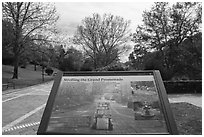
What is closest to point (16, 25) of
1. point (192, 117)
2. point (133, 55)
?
point (133, 55)

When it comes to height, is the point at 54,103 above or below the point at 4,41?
below

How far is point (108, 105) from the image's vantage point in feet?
11.6

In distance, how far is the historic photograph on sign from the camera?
127 inches

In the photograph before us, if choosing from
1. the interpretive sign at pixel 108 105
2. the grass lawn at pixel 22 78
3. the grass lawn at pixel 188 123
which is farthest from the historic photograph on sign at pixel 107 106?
the grass lawn at pixel 22 78

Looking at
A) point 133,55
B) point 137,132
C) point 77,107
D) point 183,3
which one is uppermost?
point 183,3

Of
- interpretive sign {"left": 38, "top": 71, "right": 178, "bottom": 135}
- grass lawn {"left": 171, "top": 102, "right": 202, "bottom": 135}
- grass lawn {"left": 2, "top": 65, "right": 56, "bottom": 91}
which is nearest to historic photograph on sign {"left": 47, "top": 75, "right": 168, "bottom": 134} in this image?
interpretive sign {"left": 38, "top": 71, "right": 178, "bottom": 135}

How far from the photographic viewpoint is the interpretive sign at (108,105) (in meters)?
3.22

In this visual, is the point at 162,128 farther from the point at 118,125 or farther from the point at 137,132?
the point at 118,125

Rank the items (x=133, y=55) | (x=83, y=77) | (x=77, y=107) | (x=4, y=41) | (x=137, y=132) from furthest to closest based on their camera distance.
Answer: (x=133, y=55), (x=4, y=41), (x=83, y=77), (x=77, y=107), (x=137, y=132)

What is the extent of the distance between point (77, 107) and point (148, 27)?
21.0 meters

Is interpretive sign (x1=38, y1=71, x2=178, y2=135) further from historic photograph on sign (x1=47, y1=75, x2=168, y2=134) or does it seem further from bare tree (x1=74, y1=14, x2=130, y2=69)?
bare tree (x1=74, y1=14, x2=130, y2=69)

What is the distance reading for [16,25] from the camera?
24.2 metres

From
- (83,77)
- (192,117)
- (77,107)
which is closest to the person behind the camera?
(77,107)

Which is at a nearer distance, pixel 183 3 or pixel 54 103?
pixel 54 103
